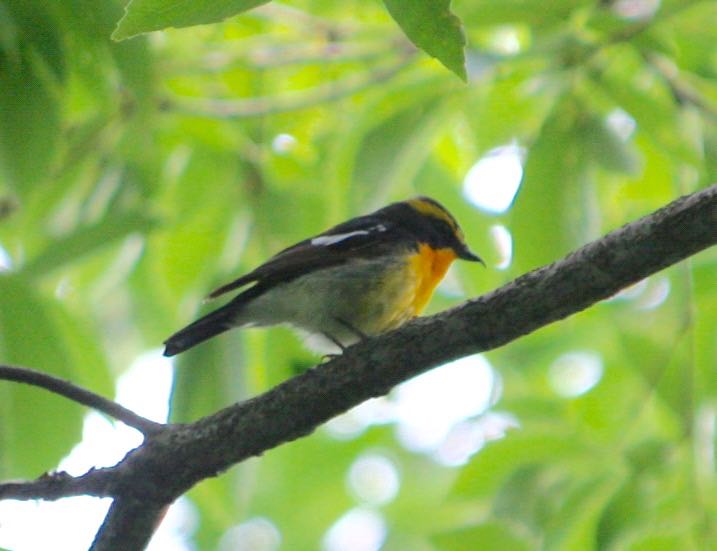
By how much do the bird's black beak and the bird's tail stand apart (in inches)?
48.1

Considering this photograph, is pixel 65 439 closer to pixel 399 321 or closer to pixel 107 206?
pixel 107 206

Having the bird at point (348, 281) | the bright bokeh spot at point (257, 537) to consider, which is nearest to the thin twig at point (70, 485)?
the bird at point (348, 281)

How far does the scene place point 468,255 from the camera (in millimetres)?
4727

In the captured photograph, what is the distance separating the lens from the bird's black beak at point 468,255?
4636mm

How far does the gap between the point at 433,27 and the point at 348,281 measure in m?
2.94

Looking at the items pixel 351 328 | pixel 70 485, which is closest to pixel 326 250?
pixel 351 328

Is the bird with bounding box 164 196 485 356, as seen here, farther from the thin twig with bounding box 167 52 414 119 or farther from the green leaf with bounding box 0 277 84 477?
the green leaf with bounding box 0 277 84 477

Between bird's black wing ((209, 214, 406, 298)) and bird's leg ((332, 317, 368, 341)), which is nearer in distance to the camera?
bird's black wing ((209, 214, 406, 298))

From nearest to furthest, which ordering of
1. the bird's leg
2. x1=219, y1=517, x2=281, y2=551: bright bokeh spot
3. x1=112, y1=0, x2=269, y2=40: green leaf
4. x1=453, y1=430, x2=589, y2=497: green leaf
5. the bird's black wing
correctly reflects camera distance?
x1=112, y1=0, x2=269, y2=40: green leaf
x1=453, y1=430, x2=589, y2=497: green leaf
the bird's black wing
the bird's leg
x1=219, y1=517, x2=281, y2=551: bright bokeh spot

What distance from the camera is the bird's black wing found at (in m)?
4.04

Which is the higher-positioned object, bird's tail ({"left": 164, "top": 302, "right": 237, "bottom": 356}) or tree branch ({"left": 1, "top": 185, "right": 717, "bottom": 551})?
bird's tail ({"left": 164, "top": 302, "right": 237, "bottom": 356})

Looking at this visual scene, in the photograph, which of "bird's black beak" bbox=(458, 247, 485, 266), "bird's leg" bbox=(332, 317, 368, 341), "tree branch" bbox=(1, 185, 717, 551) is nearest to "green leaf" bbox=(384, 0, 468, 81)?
"tree branch" bbox=(1, 185, 717, 551)

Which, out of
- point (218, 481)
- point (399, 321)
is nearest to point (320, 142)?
point (399, 321)

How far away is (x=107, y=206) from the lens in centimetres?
445
